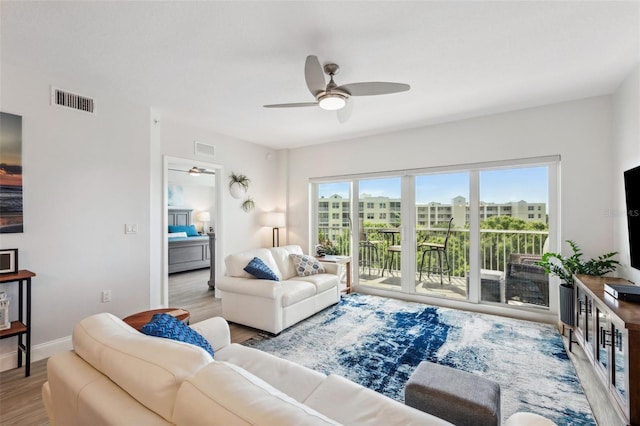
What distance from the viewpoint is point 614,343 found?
1.92 m

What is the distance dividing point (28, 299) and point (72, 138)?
157 centimetres

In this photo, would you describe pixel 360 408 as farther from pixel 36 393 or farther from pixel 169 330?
pixel 36 393

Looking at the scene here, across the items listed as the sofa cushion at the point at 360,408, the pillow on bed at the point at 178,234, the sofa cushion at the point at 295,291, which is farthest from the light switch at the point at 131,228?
the pillow on bed at the point at 178,234

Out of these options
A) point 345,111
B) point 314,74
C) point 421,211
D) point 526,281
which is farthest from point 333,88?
point 526,281

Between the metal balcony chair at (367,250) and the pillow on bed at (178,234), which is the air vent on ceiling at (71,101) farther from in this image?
the pillow on bed at (178,234)

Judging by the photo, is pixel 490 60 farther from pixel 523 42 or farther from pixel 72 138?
pixel 72 138

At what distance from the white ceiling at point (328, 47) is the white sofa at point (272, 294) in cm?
208

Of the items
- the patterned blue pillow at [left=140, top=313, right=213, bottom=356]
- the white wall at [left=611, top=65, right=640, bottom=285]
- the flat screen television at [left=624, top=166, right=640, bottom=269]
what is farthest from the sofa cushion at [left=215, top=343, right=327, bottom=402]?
the white wall at [left=611, top=65, right=640, bottom=285]

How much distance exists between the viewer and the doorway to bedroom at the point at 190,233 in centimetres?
441

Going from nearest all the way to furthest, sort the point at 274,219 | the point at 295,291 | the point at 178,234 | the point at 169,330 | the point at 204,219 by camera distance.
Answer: the point at 169,330 → the point at 295,291 → the point at 274,219 → the point at 178,234 → the point at 204,219

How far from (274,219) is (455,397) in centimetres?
431

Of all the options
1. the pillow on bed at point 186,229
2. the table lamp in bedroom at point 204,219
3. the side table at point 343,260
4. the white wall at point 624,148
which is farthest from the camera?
the table lamp in bedroom at point 204,219

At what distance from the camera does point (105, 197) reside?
10.5 ft

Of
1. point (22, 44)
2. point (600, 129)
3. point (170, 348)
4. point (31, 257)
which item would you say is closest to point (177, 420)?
point (170, 348)
